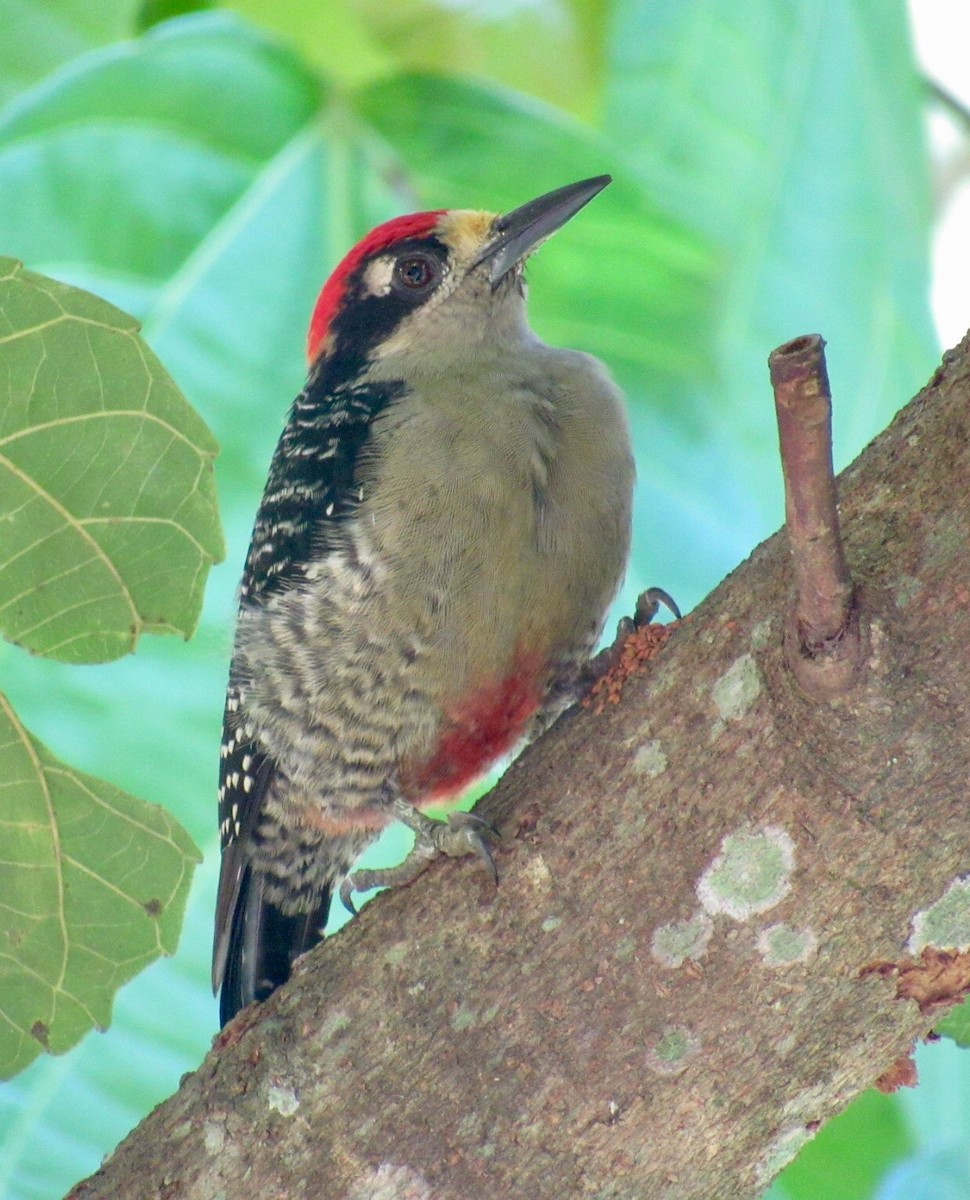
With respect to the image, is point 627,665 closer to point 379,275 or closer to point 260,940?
point 260,940

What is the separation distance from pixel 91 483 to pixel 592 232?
5.50 ft

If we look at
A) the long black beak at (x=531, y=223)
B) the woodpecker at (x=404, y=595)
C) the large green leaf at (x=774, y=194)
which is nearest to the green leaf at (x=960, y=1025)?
the woodpecker at (x=404, y=595)

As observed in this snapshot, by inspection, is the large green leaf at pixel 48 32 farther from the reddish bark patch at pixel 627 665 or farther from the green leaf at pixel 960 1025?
the green leaf at pixel 960 1025

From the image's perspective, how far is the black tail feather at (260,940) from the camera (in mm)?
2828

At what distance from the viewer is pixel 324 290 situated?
10.4ft

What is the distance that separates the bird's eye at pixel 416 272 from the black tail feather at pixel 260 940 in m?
1.31

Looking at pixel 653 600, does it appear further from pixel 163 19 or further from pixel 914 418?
pixel 163 19

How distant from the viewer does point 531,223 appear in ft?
9.84

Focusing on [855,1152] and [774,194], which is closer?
[855,1152]

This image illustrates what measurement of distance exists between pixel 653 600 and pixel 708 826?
0.77 m

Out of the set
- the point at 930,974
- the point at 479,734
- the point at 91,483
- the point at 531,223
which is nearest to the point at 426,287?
the point at 531,223

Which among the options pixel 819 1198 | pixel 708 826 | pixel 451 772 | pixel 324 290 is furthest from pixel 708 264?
pixel 819 1198

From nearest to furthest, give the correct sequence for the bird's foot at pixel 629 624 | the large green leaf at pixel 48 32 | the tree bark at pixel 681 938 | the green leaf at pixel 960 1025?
1. the tree bark at pixel 681 938
2. the green leaf at pixel 960 1025
3. the bird's foot at pixel 629 624
4. the large green leaf at pixel 48 32

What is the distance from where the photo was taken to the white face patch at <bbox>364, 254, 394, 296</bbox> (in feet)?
10.3
